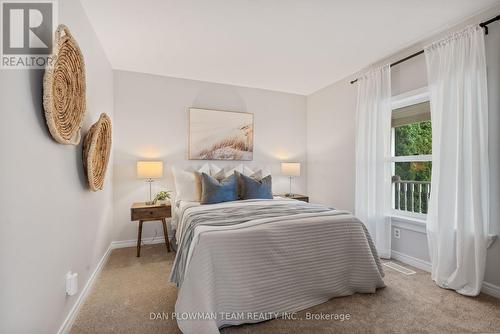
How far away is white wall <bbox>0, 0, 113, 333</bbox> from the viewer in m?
1.04

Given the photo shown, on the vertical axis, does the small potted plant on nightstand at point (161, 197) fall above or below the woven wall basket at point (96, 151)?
below

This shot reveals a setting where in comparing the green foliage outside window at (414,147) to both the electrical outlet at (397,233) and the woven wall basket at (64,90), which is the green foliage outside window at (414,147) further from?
the woven wall basket at (64,90)

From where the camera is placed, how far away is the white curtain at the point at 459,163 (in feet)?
6.86

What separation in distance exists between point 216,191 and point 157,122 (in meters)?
1.51

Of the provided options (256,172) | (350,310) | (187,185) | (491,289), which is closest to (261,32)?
(256,172)

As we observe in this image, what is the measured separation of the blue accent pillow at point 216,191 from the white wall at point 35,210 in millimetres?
1318

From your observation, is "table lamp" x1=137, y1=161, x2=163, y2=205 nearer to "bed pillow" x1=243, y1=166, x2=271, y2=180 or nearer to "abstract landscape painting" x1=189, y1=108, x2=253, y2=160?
"abstract landscape painting" x1=189, y1=108, x2=253, y2=160

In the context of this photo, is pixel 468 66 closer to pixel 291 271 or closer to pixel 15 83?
pixel 291 271

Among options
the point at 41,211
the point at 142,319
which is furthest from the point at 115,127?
the point at 142,319

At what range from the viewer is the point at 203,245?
166 cm

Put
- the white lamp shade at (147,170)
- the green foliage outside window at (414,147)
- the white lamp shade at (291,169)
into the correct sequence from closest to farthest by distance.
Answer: the green foliage outside window at (414,147)
the white lamp shade at (147,170)
the white lamp shade at (291,169)

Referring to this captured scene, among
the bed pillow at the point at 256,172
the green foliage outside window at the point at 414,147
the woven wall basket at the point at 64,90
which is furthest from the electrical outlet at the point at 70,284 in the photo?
the green foliage outside window at the point at 414,147

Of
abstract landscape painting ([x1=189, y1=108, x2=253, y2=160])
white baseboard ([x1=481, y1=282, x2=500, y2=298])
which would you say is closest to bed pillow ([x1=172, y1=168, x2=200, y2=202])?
abstract landscape painting ([x1=189, y1=108, x2=253, y2=160])

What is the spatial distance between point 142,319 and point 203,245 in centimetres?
78
